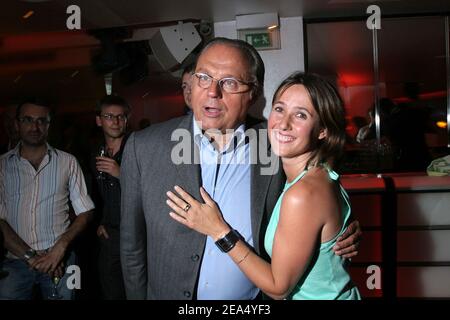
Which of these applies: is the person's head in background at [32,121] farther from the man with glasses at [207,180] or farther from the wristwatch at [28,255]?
the man with glasses at [207,180]

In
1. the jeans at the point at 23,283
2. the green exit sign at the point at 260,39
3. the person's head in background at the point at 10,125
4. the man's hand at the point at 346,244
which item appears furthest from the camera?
the green exit sign at the point at 260,39

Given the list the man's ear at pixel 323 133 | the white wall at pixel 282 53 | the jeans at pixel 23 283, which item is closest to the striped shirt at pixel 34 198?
the jeans at pixel 23 283

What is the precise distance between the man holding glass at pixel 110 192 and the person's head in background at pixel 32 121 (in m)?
0.32

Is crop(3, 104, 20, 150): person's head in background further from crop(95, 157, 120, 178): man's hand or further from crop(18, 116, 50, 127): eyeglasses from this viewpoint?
crop(95, 157, 120, 178): man's hand

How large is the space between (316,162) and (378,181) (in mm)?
1824

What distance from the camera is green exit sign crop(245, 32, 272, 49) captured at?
3.74 metres

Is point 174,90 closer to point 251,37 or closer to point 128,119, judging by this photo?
point 251,37

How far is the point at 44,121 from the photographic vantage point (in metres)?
2.25

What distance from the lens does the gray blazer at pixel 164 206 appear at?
1.31m

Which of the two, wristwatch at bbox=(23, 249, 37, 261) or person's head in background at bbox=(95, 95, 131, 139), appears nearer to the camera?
wristwatch at bbox=(23, 249, 37, 261)

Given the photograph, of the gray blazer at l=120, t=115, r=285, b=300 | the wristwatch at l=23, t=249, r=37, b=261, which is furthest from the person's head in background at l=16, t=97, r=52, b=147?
the gray blazer at l=120, t=115, r=285, b=300

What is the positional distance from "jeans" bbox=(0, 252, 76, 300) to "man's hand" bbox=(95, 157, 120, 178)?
57 cm
